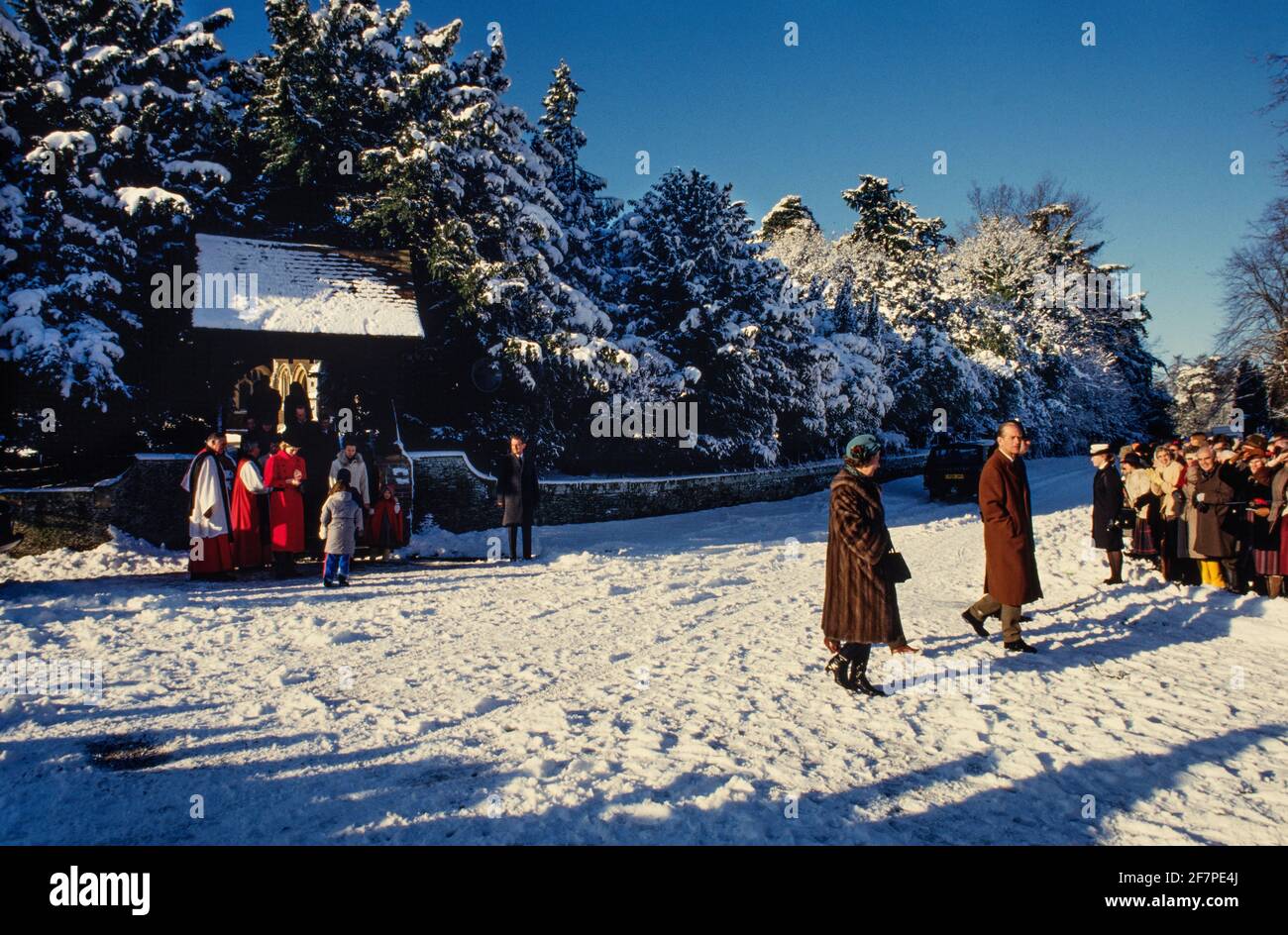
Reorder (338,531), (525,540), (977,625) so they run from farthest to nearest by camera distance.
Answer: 1. (525,540)
2. (338,531)
3. (977,625)

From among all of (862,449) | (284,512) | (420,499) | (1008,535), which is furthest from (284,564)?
(1008,535)

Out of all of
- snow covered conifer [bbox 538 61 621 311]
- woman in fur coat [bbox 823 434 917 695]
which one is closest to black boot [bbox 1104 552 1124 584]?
woman in fur coat [bbox 823 434 917 695]

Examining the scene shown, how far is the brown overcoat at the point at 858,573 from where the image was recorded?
541 cm

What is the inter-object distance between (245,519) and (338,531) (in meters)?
1.99

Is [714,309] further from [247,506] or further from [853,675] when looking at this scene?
[853,675]

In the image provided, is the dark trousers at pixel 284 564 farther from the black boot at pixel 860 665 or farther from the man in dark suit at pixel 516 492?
the black boot at pixel 860 665

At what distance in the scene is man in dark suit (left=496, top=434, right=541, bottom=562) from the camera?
12.0 meters

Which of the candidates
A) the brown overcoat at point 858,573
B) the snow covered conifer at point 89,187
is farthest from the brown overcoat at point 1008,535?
the snow covered conifer at point 89,187

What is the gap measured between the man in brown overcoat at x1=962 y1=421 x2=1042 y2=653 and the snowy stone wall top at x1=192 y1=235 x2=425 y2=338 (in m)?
11.7

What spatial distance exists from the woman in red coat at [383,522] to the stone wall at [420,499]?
1.04m

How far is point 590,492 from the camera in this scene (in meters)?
17.3

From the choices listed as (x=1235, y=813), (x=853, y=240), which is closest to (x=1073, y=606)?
(x=1235, y=813)
